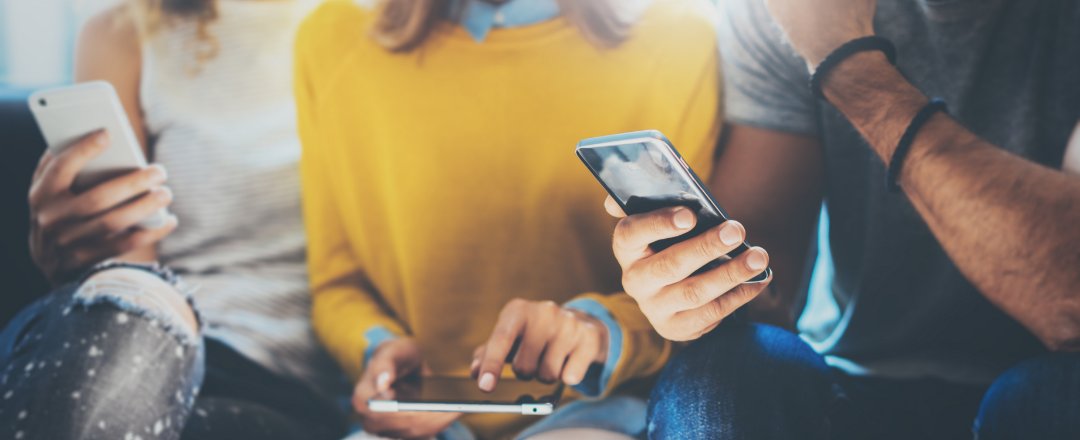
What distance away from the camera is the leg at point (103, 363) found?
0.57m

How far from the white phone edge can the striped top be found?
0.98 feet

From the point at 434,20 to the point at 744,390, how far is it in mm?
507

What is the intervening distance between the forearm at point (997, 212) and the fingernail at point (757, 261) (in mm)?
132

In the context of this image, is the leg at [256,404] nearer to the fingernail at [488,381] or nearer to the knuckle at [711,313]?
the fingernail at [488,381]

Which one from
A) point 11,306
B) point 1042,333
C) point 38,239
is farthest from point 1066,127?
point 11,306

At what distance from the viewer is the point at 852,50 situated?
1.98ft

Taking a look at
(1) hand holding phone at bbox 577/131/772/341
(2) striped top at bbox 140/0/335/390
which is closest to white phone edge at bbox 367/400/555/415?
(1) hand holding phone at bbox 577/131/772/341

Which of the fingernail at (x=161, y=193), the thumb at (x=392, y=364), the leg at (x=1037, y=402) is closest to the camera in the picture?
the leg at (x=1037, y=402)

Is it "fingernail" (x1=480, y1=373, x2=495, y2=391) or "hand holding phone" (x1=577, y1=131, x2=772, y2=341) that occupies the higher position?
"hand holding phone" (x1=577, y1=131, x2=772, y2=341)

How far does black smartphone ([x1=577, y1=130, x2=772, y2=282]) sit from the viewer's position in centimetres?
50

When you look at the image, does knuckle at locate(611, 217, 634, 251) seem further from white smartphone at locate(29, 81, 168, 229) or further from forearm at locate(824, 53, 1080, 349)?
white smartphone at locate(29, 81, 168, 229)

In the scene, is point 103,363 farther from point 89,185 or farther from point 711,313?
point 711,313

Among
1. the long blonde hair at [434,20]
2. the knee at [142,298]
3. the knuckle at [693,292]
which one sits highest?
the long blonde hair at [434,20]

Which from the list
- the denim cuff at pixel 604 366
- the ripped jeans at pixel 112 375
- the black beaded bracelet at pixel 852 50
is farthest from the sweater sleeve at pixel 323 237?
the black beaded bracelet at pixel 852 50
